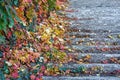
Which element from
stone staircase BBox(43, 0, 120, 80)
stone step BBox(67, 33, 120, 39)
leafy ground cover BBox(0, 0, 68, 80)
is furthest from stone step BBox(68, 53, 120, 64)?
stone step BBox(67, 33, 120, 39)

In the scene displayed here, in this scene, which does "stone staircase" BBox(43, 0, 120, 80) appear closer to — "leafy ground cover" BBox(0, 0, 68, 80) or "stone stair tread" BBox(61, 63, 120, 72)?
"stone stair tread" BBox(61, 63, 120, 72)

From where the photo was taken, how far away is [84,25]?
6648 mm

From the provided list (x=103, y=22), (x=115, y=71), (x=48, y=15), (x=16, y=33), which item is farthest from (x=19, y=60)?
(x=103, y=22)

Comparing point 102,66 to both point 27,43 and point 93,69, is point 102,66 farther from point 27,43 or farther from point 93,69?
point 27,43

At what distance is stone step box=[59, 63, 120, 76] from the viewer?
187 inches

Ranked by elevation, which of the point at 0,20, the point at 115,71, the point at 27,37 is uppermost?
the point at 0,20

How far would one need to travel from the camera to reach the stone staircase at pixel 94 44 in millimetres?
4785

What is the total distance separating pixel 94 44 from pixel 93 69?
0.93m

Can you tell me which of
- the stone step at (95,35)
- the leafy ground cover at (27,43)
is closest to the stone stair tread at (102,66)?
the leafy ground cover at (27,43)

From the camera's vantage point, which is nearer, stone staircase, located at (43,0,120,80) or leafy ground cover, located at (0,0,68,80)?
leafy ground cover, located at (0,0,68,80)

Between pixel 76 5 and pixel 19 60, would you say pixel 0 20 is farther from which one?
pixel 76 5

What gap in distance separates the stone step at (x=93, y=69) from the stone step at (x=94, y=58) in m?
0.21

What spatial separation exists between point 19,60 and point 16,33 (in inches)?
16.1

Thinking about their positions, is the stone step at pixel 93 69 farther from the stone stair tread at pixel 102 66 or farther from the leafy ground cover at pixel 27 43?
the leafy ground cover at pixel 27 43
